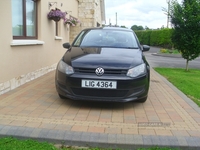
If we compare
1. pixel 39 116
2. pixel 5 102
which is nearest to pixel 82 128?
pixel 39 116

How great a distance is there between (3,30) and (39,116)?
2.37m

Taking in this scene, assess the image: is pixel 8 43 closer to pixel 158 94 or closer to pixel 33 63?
pixel 33 63

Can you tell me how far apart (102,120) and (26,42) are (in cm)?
364

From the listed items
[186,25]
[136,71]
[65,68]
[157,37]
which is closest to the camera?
[136,71]

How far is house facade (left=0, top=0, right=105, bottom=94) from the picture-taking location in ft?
17.8

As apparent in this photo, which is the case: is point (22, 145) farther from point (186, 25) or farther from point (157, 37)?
point (157, 37)

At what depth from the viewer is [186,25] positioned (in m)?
11.1

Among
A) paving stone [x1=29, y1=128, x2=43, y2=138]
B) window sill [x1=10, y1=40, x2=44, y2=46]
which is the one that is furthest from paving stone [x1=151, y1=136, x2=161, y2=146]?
window sill [x1=10, y1=40, x2=44, y2=46]

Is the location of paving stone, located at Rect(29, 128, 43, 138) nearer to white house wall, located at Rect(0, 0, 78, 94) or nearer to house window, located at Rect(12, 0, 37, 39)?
white house wall, located at Rect(0, 0, 78, 94)

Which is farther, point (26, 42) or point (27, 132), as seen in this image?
point (26, 42)

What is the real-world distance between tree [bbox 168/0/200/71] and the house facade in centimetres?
540

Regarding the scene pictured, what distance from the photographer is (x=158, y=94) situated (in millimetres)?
5746

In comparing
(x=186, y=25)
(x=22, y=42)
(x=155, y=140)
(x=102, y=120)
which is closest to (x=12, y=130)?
(x=102, y=120)

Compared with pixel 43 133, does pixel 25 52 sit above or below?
above
